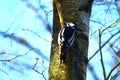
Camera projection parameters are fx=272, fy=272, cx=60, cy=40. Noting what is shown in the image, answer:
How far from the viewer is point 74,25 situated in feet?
4.27

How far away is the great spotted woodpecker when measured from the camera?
46.8 inches

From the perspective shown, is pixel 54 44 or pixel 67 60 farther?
pixel 54 44

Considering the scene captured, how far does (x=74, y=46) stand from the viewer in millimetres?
1258

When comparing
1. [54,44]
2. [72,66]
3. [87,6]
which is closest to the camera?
[72,66]

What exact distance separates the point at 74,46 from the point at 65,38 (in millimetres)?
58

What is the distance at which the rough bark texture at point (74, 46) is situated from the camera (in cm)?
119

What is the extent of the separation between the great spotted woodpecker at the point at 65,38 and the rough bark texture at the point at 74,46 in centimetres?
3

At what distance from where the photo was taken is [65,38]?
4.08 feet

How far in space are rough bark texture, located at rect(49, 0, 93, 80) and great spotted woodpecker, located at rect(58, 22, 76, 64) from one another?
0.03 metres

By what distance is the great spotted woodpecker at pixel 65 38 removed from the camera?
3.90 ft

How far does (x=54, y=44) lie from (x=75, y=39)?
11cm

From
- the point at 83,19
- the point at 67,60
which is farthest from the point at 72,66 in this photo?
the point at 83,19

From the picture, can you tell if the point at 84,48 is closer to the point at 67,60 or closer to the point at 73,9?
the point at 67,60

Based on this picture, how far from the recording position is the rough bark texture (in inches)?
47.0
